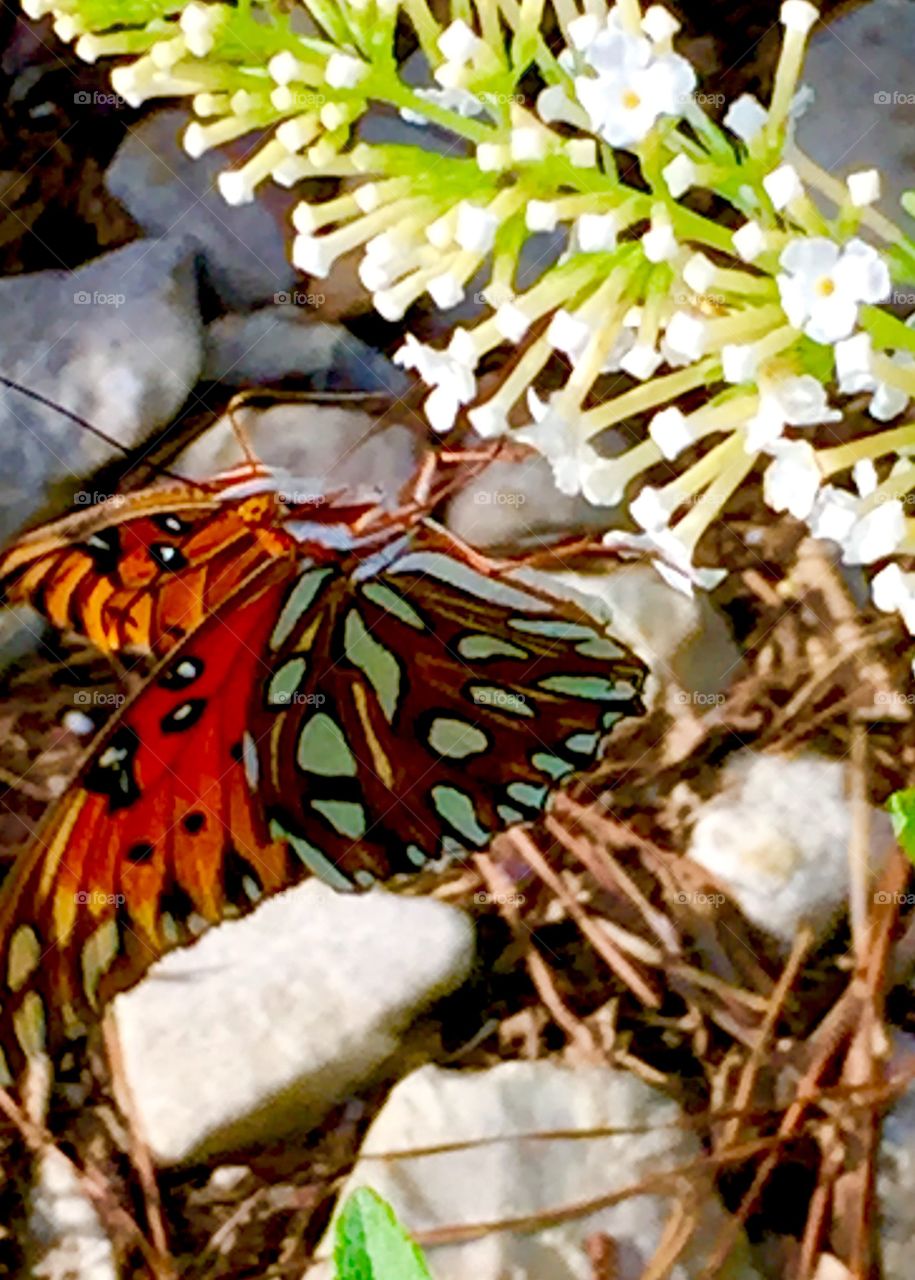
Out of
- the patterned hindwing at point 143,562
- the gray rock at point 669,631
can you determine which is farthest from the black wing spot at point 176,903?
the gray rock at point 669,631

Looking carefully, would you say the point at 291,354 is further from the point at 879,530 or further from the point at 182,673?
the point at 879,530

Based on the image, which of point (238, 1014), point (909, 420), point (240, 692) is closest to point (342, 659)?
A: point (240, 692)

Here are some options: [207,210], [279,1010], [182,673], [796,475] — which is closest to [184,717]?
[182,673]

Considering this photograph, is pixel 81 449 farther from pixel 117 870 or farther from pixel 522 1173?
pixel 522 1173

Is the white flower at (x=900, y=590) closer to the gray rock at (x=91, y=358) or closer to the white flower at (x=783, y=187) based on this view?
the white flower at (x=783, y=187)

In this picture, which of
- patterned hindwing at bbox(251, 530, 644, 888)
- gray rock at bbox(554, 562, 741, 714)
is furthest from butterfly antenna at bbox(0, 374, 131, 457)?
gray rock at bbox(554, 562, 741, 714)

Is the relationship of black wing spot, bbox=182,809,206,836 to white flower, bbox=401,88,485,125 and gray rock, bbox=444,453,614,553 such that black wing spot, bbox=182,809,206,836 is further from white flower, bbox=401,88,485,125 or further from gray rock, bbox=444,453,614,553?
white flower, bbox=401,88,485,125
